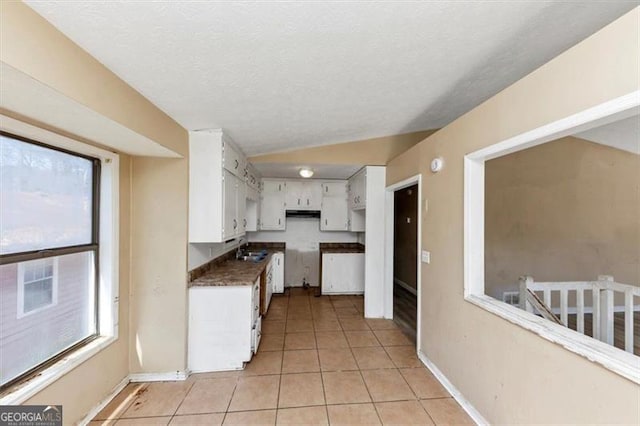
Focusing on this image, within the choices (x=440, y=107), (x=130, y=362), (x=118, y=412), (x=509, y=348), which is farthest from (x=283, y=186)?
(x=509, y=348)

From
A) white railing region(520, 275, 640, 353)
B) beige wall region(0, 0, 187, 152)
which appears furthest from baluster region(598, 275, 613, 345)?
beige wall region(0, 0, 187, 152)

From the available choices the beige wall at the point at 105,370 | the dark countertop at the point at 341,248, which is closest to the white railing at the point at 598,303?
the dark countertop at the point at 341,248

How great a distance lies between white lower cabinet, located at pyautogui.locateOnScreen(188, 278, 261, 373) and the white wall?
9.41ft

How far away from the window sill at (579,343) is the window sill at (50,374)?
2828mm

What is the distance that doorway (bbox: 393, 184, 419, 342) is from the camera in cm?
464

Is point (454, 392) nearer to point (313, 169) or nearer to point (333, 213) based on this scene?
point (313, 169)

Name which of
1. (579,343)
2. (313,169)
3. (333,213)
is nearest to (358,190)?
(313,169)

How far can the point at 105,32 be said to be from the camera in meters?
1.15

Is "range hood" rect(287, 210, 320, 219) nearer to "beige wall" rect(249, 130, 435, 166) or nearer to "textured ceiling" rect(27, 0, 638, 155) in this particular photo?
"beige wall" rect(249, 130, 435, 166)

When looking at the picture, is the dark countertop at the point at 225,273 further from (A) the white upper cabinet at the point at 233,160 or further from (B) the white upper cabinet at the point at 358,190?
(B) the white upper cabinet at the point at 358,190

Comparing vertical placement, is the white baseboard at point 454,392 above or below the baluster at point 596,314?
below

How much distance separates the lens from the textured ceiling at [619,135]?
354cm

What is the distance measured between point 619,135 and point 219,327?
19.4 ft

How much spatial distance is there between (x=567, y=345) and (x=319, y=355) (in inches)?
84.5
